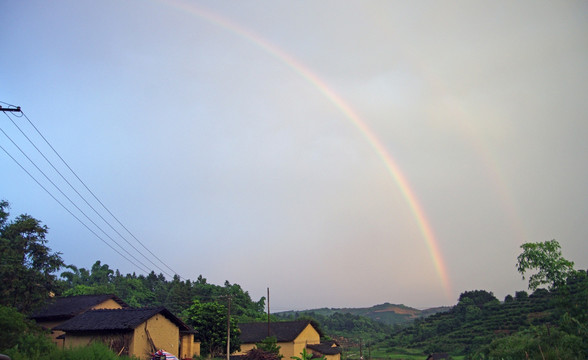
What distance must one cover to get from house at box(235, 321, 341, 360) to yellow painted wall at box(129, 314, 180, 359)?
23.2 metres

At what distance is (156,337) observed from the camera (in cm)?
3228

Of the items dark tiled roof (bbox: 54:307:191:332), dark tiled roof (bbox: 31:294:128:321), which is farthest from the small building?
dark tiled roof (bbox: 54:307:191:332)

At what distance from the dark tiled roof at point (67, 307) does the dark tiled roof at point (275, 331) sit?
73.3 ft

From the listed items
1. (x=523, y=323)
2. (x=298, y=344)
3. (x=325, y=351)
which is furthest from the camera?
(x=523, y=323)

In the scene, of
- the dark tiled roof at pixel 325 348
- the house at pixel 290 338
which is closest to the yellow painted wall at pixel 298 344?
the house at pixel 290 338

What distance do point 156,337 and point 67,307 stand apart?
15616 mm

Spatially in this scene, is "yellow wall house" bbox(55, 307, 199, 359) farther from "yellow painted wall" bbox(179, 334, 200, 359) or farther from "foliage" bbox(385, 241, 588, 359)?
"foliage" bbox(385, 241, 588, 359)

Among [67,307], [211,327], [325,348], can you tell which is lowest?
[325,348]

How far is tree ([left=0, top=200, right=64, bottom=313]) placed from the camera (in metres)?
34.5

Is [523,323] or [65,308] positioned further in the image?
[523,323]

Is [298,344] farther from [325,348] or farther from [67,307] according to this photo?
[67,307]

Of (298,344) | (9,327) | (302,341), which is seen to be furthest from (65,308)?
(302,341)

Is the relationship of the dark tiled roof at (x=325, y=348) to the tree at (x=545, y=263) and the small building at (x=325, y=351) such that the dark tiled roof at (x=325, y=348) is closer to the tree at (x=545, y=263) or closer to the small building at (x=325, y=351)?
the small building at (x=325, y=351)

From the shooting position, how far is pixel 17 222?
38688 millimetres
